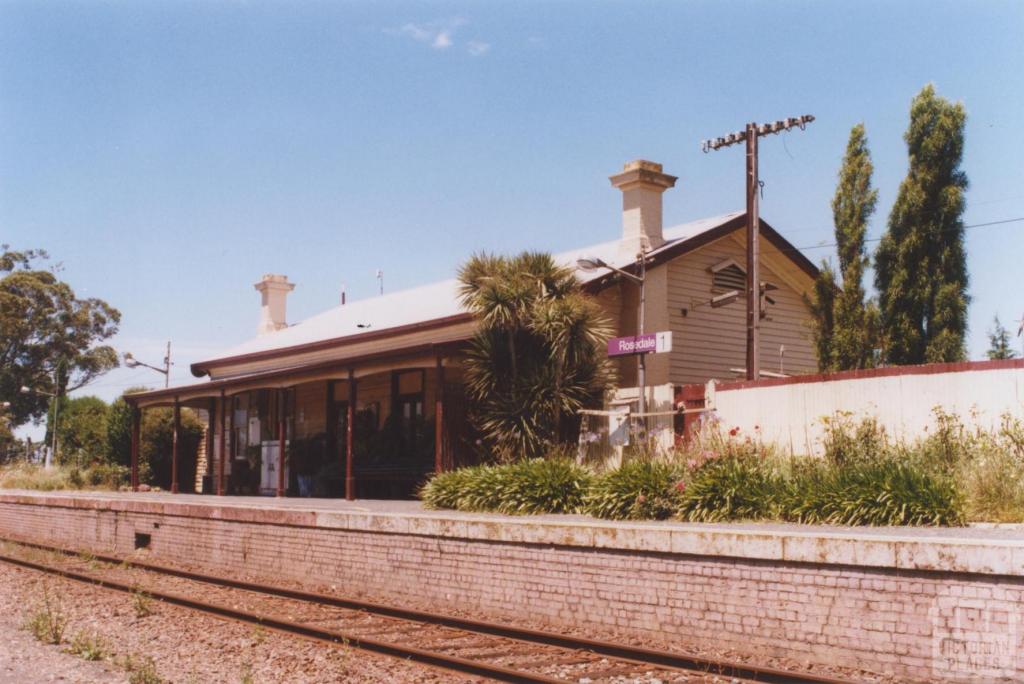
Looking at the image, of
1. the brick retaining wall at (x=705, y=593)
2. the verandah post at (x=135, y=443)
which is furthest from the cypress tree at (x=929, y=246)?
the verandah post at (x=135, y=443)

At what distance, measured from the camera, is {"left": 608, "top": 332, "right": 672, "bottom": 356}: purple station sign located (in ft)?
53.4

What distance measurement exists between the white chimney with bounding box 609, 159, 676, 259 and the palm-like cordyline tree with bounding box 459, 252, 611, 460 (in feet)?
9.52

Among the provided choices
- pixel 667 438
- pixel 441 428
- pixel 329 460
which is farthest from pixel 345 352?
pixel 667 438

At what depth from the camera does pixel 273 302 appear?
3294 cm

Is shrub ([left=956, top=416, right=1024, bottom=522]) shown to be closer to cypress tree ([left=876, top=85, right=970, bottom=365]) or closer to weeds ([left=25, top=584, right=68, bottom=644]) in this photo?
cypress tree ([left=876, top=85, right=970, bottom=365])

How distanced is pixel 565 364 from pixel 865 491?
7.77 metres

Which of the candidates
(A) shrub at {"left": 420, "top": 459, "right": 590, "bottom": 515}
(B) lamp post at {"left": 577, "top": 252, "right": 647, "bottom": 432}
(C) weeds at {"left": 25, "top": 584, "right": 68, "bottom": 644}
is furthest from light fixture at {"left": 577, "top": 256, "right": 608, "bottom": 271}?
(C) weeds at {"left": 25, "top": 584, "right": 68, "bottom": 644}

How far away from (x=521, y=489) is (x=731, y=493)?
11.6 feet

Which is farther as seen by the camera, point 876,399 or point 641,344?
point 641,344

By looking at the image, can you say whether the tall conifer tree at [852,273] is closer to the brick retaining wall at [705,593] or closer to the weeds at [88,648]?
the brick retaining wall at [705,593]

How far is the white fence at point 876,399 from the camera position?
1198 cm

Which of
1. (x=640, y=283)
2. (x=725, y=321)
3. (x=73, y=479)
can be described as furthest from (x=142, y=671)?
(x=73, y=479)

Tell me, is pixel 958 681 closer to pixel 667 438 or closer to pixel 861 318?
pixel 667 438

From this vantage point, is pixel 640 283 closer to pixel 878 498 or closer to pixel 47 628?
pixel 878 498
